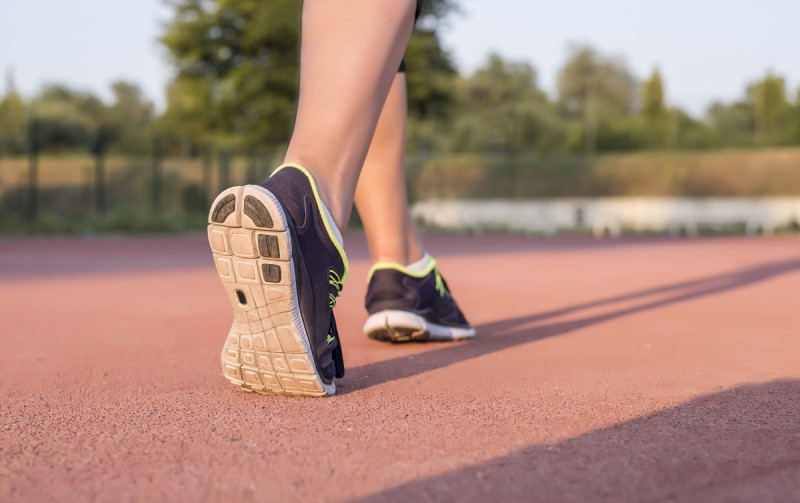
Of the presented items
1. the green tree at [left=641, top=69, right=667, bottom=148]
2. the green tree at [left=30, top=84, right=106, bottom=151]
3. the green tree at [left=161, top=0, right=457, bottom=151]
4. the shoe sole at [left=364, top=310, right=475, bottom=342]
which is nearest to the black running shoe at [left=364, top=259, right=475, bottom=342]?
the shoe sole at [left=364, top=310, right=475, bottom=342]

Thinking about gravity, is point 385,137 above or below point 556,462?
above

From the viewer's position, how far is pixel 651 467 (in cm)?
120

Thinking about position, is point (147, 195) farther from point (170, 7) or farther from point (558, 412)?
point (558, 412)

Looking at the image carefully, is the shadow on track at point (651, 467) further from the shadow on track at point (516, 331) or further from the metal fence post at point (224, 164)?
the metal fence post at point (224, 164)

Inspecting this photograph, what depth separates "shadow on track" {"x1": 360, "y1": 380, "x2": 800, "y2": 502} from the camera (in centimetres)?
108

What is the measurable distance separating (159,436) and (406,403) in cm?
47

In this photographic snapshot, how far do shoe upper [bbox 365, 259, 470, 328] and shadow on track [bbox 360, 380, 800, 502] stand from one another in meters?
1.03

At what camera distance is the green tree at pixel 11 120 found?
2527cm

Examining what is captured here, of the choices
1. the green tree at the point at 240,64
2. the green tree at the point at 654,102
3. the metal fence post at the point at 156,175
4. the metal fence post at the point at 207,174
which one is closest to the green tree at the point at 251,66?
the green tree at the point at 240,64

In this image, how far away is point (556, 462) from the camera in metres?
1.24

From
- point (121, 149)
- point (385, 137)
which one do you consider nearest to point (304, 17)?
point (385, 137)

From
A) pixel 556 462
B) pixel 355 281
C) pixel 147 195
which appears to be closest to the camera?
pixel 556 462

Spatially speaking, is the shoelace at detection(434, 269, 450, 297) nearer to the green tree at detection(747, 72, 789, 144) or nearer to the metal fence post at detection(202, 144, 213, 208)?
the metal fence post at detection(202, 144, 213, 208)

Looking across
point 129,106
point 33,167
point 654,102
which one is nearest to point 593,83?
point 654,102
